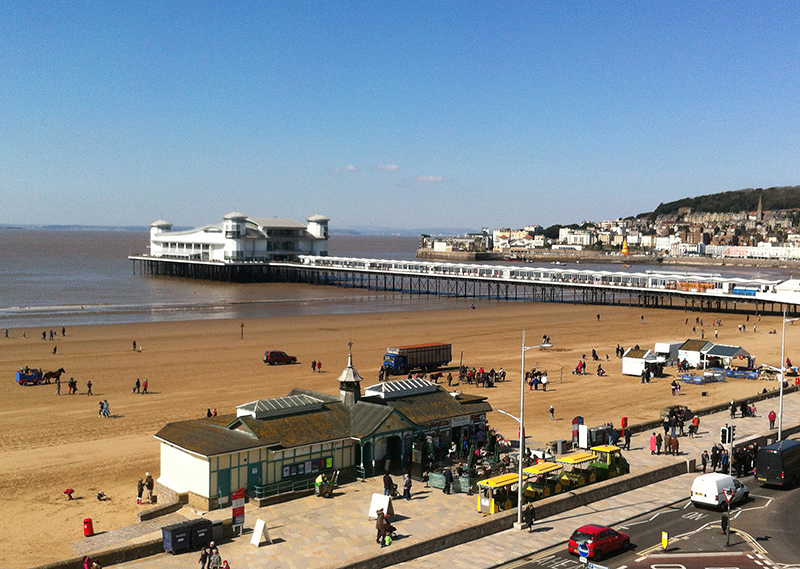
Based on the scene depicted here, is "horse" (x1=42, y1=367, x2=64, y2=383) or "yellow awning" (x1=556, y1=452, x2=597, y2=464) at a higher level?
"yellow awning" (x1=556, y1=452, x2=597, y2=464)

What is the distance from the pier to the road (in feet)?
164

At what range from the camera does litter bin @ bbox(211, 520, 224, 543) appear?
16.6 meters

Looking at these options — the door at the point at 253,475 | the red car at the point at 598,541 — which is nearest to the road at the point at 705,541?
the red car at the point at 598,541

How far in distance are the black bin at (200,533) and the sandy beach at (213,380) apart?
2.87 metres

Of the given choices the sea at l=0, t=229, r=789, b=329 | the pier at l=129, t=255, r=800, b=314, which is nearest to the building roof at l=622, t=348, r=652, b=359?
the pier at l=129, t=255, r=800, b=314

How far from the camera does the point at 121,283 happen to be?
3989 inches

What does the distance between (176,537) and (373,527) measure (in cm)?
432

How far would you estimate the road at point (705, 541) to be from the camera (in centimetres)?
1567

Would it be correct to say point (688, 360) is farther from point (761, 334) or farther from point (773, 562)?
point (773, 562)

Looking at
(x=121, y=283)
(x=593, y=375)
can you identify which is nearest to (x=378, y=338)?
(x=593, y=375)

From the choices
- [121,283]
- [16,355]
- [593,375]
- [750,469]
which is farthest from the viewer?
[121,283]

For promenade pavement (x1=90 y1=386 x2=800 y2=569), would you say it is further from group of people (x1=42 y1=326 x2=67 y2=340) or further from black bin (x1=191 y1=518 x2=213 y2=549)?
group of people (x1=42 y1=326 x2=67 y2=340)

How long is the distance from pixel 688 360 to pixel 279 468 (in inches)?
1155

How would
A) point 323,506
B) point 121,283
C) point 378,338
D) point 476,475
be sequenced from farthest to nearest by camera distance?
point 121,283
point 378,338
point 476,475
point 323,506
